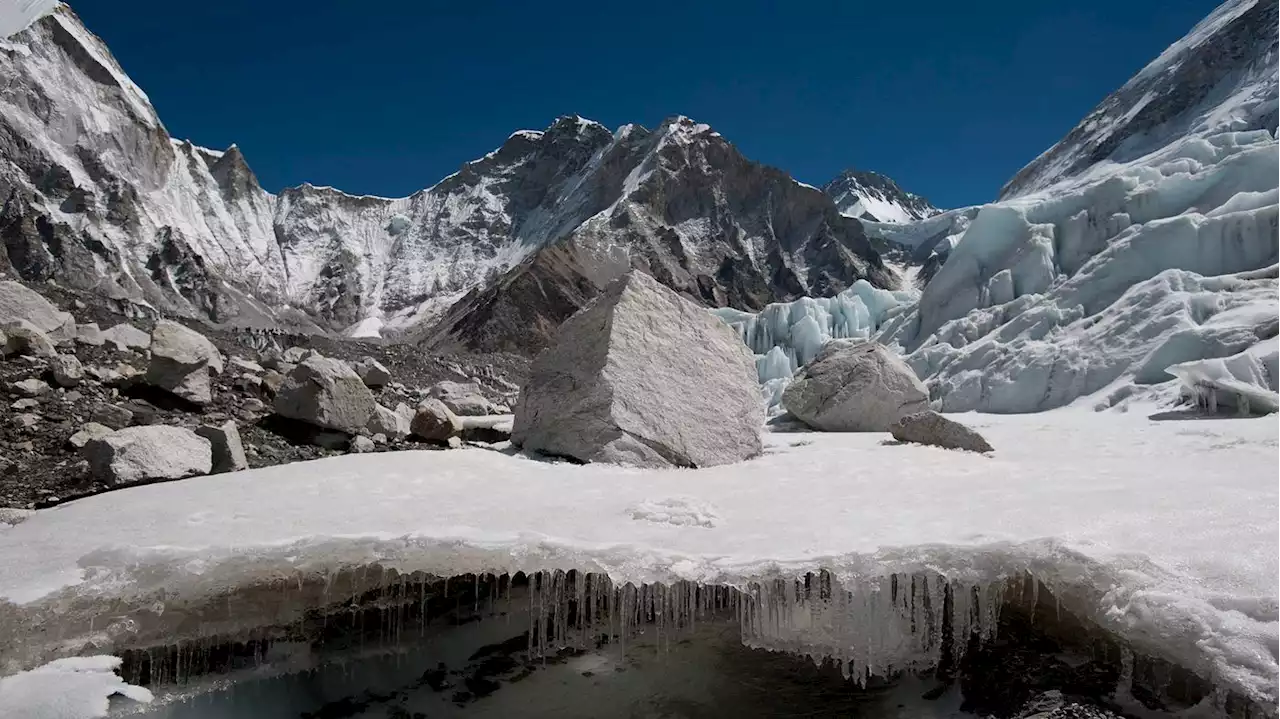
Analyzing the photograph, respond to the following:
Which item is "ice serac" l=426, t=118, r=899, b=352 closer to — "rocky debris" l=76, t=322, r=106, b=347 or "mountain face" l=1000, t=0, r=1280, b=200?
"mountain face" l=1000, t=0, r=1280, b=200

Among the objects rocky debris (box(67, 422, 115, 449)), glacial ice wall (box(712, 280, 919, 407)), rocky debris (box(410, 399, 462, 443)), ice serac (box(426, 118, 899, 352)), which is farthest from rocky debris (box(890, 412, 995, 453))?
ice serac (box(426, 118, 899, 352))

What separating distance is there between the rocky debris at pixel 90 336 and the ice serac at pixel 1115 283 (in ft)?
59.0

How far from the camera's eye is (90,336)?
11609mm

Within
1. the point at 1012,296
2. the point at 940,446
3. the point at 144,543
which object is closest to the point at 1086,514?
the point at 940,446

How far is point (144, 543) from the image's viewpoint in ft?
13.4

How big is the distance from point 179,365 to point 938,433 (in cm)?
993

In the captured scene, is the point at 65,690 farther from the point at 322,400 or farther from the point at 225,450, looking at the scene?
the point at 322,400

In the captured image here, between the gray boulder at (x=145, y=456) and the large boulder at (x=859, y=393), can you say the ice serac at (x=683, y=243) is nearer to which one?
the large boulder at (x=859, y=393)

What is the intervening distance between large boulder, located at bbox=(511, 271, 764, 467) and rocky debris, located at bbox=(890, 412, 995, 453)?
5.35 ft

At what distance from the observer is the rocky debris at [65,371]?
31.0 feet

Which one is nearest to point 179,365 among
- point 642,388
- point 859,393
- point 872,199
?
point 642,388

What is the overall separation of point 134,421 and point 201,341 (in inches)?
79.5

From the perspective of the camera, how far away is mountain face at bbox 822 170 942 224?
174125 millimetres

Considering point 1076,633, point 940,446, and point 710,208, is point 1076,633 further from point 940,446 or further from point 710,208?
point 710,208
